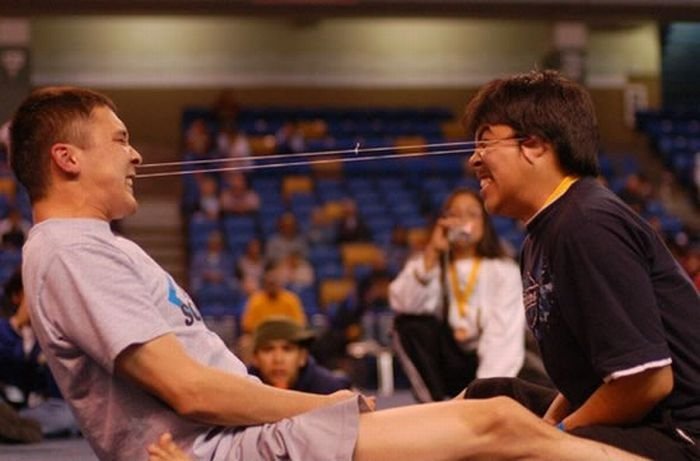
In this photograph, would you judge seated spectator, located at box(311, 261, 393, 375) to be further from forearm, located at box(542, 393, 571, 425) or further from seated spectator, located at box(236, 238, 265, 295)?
forearm, located at box(542, 393, 571, 425)

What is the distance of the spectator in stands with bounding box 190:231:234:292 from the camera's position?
12578 mm

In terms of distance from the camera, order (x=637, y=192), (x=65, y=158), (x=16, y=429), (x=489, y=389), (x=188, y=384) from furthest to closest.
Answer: (x=637, y=192) → (x=16, y=429) → (x=489, y=389) → (x=65, y=158) → (x=188, y=384)

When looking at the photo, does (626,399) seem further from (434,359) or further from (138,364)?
(434,359)

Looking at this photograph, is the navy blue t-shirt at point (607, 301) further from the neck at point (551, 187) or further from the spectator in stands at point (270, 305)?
the spectator in stands at point (270, 305)

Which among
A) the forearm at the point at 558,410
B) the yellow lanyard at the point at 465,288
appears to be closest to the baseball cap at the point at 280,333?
→ the yellow lanyard at the point at 465,288

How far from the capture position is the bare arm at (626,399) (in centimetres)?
290

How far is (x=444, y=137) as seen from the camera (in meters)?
17.5

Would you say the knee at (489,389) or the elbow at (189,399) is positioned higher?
the elbow at (189,399)

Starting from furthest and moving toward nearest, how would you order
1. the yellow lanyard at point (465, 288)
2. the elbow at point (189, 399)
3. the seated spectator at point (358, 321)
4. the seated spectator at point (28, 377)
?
the seated spectator at point (358, 321) < the seated spectator at point (28, 377) < the yellow lanyard at point (465, 288) < the elbow at point (189, 399)

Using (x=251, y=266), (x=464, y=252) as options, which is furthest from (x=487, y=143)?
(x=251, y=266)

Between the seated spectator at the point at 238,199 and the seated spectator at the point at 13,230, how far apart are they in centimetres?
248

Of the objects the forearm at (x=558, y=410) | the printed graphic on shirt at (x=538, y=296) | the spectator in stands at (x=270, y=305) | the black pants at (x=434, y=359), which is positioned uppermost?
the printed graphic on shirt at (x=538, y=296)

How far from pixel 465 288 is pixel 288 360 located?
0.85 m

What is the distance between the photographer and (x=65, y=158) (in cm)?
311
